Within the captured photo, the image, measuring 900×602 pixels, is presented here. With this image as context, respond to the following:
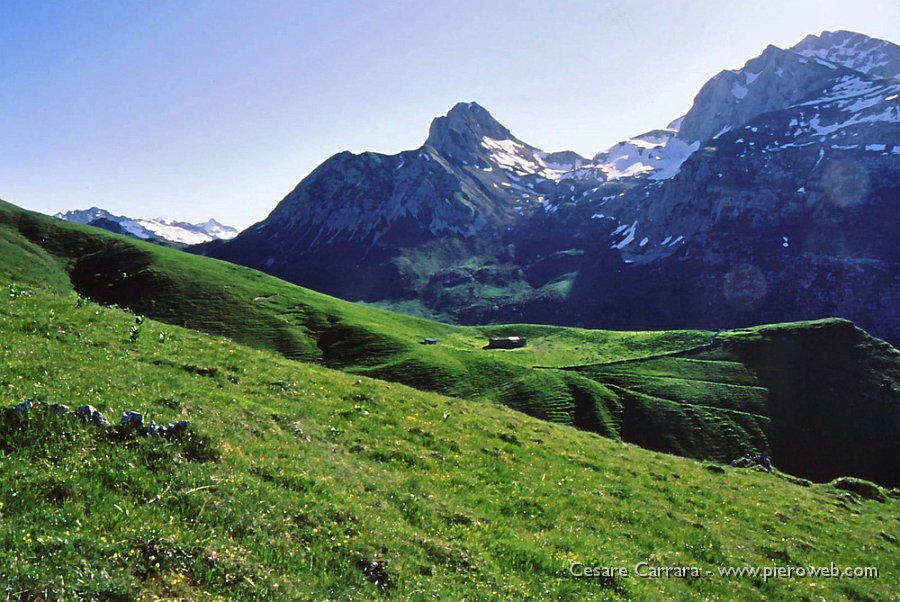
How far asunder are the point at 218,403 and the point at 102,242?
148296 mm

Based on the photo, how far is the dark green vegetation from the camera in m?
88.8

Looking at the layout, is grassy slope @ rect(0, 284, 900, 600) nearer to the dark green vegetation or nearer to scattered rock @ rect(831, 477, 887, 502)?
scattered rock @ rect(831, 477, 887, 502)

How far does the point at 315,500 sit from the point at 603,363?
113099 mm

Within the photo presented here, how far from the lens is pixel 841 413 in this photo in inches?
3915

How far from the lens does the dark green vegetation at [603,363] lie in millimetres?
88750

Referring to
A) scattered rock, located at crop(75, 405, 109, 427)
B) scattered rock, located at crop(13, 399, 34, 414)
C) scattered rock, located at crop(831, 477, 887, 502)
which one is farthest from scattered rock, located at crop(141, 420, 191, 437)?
scattered rock, located at crop(831, 477, 887, 502)

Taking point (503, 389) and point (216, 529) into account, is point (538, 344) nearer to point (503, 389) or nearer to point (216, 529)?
point (503, 389)

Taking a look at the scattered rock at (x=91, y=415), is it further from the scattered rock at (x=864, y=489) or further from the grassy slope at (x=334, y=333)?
the grassy slope at (x=334, y=333)

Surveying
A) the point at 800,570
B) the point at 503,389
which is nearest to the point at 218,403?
the point at 800,570

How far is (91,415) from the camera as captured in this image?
12523 mm

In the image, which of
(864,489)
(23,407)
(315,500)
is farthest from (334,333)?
(315,500)

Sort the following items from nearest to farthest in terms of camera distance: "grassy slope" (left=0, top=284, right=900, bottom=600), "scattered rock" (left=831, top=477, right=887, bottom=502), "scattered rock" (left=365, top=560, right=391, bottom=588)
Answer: "grassy slope" (left=0, top=284, right=900, bottom=600) < "scattered rock" (left=365, top=560, right=391, bottom=588) < "scattered rock" (left=831, top=477, right=887, bottom=502)

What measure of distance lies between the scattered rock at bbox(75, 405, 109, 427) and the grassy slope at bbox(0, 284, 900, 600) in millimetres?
363

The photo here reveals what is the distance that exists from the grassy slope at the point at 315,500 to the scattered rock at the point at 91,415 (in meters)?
0.36
